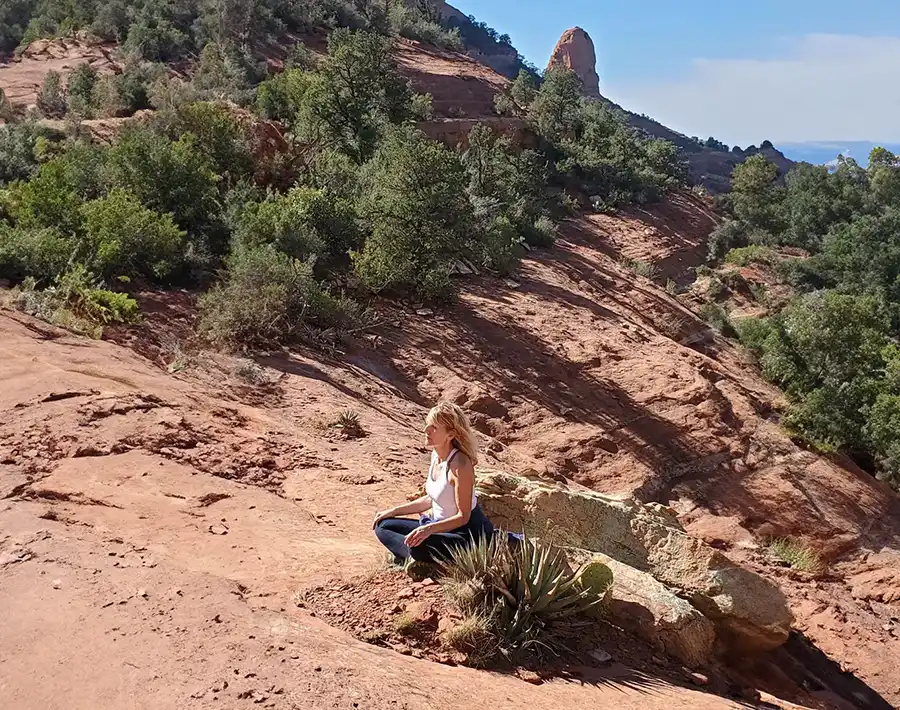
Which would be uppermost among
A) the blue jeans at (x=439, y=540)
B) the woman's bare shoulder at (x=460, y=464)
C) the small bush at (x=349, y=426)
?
the woman's bare shoulder at (x=460, y=464)

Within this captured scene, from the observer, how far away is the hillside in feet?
11.6

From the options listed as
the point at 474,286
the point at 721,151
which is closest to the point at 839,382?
the point at 474,286

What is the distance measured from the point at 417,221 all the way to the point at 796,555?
811 cm

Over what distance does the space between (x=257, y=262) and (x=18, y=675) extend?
8.16 m

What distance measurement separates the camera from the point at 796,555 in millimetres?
9547

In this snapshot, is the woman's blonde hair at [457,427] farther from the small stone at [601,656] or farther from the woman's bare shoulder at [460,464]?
the small stone at [601,656]

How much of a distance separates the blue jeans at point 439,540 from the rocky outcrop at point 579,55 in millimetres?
104358

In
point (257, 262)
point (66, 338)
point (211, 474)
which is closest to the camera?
point (211, 474)

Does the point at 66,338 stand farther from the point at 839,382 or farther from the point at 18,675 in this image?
the point at 839,382

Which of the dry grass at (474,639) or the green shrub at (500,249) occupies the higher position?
the green shrub at (500,249)

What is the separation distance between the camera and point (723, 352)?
17188 mm

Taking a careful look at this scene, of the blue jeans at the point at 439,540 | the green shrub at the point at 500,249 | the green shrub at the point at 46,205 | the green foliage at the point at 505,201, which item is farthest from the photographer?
the green foliage at the point at 505,201

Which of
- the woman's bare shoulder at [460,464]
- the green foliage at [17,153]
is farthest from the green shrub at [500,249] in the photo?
the woman's bare shoulder at [460,464]

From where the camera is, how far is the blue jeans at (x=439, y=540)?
4.23m
